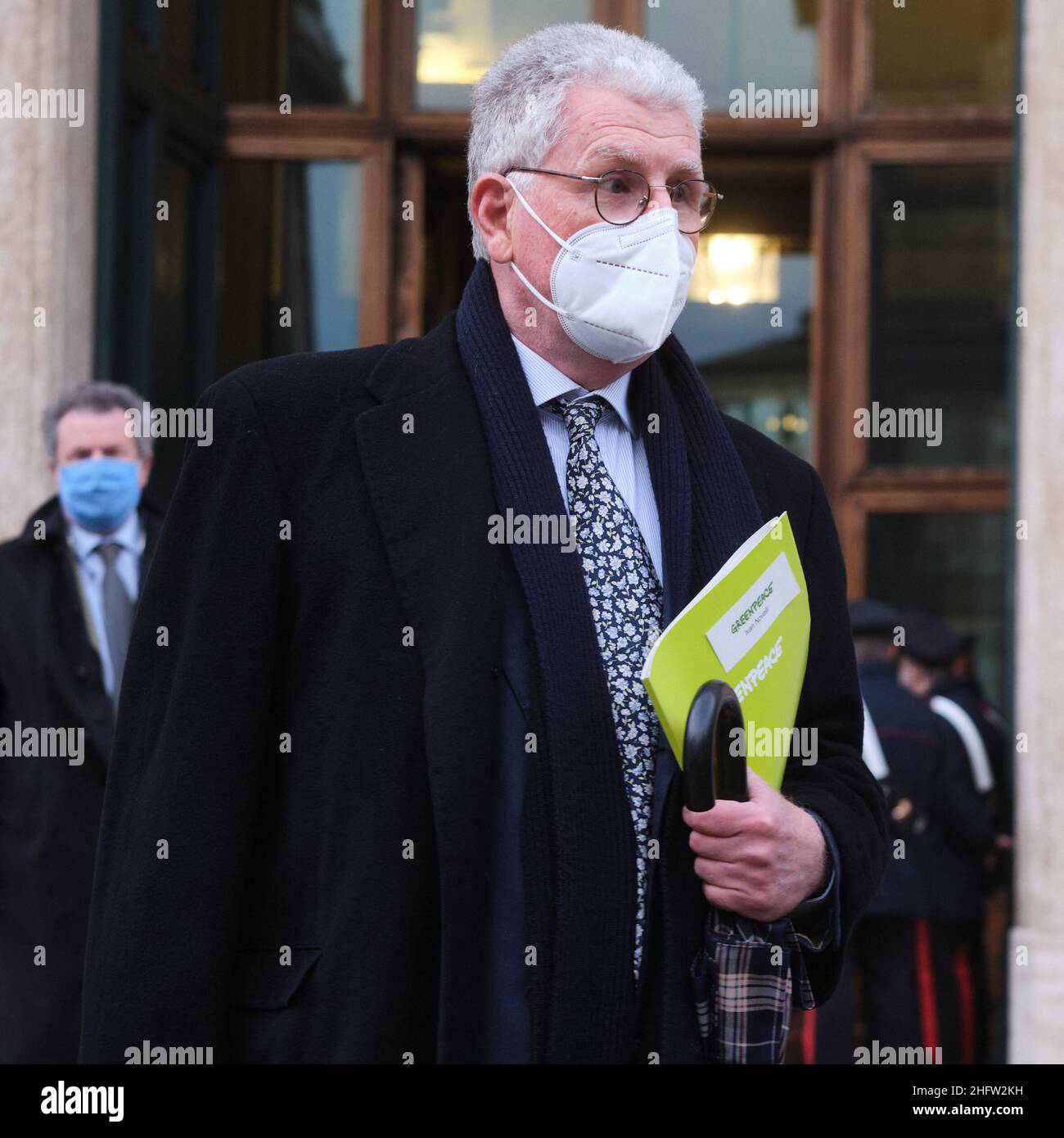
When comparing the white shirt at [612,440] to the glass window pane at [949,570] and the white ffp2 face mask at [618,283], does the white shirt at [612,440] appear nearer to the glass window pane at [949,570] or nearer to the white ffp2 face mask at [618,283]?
the white ffp2 face mask at [618,283]

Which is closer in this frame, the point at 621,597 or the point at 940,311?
the point at 621,597

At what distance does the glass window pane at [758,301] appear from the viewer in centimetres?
690

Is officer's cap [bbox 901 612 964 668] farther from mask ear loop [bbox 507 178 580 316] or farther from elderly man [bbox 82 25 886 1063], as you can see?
mask ear loop [bbox 507 178 580 316]

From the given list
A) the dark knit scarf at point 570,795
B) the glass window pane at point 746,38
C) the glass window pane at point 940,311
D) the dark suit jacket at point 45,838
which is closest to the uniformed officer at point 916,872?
the glass window pane at point 940,311

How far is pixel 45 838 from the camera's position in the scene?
4.09 meters

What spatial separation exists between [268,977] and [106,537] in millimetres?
2676

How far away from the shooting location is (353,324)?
22.1ft

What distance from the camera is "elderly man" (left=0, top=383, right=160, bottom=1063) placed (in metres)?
4.09

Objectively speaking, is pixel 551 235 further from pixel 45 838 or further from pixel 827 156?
pixel 827 156

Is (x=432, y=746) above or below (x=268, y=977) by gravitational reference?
above

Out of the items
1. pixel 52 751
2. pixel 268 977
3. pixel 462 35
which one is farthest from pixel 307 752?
pixel 462 35

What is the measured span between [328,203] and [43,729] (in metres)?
3.26
